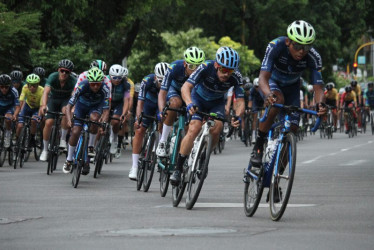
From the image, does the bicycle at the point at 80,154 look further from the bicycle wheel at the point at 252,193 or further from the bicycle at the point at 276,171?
the bicycle at the point at 276,171

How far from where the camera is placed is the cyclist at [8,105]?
2089 cm

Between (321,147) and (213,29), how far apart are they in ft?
112

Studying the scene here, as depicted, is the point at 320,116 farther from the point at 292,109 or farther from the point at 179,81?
the point at 179,81

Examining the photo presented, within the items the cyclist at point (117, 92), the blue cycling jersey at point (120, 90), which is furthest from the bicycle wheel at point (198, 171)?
the blue cycling jersey at point (120, 90)

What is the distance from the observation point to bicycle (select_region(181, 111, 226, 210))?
1130 centimetres

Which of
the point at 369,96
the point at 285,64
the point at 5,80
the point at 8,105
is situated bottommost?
the point at 285,64

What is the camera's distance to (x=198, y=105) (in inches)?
484

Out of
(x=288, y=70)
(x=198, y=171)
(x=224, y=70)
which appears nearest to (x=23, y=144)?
(x=224, y=70)

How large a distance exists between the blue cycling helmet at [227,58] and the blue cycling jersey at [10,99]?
33.0ft

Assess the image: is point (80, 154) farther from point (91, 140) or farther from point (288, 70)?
point (288, 70)

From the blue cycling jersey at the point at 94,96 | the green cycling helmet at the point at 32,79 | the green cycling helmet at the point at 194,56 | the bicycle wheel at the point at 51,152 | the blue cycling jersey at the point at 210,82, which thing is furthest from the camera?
the green cycling helmet at the point at 32,79

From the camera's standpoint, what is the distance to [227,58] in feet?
38.0

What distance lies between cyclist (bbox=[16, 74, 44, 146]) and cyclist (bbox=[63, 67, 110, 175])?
15.6ft

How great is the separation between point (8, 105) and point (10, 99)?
0.46ft
